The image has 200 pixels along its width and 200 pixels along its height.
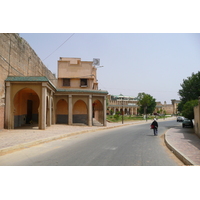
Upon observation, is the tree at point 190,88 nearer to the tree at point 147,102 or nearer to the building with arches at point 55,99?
the building with arches at point 55,99

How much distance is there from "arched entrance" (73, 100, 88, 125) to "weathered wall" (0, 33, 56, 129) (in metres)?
7.98

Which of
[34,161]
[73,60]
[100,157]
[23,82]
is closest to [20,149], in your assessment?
[34,161]

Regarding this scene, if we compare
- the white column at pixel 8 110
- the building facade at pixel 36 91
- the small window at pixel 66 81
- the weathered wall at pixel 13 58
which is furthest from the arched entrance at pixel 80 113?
the white column at pixel 8 110

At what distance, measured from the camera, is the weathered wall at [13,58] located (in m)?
17.5

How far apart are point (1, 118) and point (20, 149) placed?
313 inches

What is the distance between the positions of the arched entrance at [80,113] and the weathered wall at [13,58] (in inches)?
314

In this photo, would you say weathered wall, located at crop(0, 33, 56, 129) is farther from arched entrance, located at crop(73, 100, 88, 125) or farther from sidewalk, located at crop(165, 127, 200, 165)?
sidewalk, located at crop(165, 127, 200, 165)

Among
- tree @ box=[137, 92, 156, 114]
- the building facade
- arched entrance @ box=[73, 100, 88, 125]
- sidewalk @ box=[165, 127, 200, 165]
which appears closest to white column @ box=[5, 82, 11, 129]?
the building facade

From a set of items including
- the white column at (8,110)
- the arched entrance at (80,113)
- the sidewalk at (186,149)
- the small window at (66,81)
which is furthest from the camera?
the small window at (66,81)

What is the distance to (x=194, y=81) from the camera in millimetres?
35312

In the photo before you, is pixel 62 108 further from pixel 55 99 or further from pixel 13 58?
pixel 13 58

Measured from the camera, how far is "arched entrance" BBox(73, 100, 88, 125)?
31059mm

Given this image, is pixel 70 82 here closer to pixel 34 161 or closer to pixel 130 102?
pixel 34 161

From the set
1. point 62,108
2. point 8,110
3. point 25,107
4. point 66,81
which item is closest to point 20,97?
point 25,107
